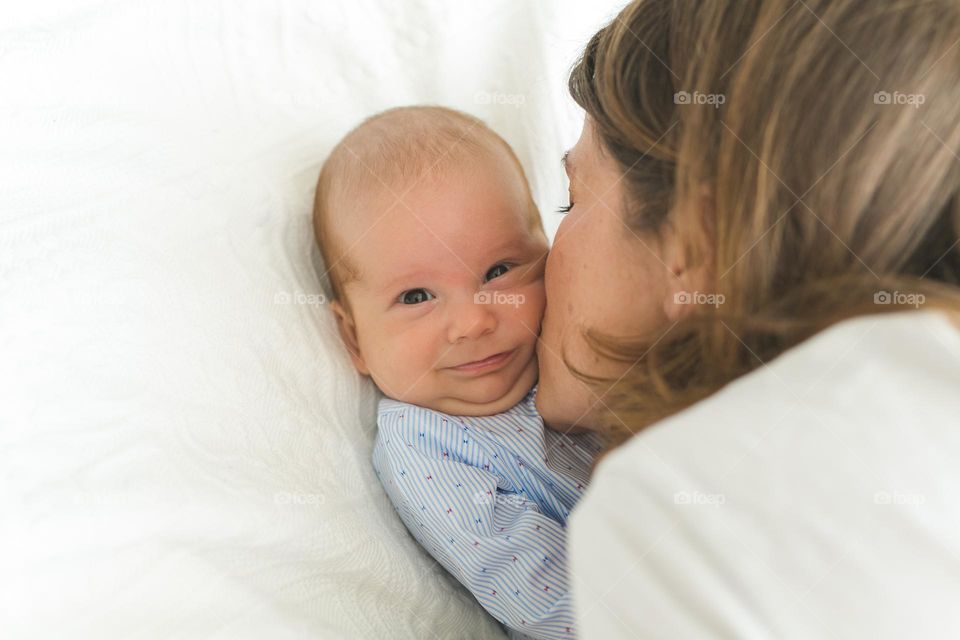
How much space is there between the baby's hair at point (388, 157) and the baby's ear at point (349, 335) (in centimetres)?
1

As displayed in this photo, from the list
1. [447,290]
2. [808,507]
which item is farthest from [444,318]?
[808,507]

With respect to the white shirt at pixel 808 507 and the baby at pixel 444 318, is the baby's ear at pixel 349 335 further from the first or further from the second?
the white shirt at pixel 808 507

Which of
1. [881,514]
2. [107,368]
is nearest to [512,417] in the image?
[107,368]

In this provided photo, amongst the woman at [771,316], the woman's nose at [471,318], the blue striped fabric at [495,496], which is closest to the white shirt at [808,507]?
the woman at [771,316]

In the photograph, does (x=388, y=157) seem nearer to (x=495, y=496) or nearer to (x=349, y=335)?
(x=349, y=335)

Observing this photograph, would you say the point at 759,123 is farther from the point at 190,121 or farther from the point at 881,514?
the point at 190,121

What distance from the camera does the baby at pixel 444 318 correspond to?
1100 millimetres

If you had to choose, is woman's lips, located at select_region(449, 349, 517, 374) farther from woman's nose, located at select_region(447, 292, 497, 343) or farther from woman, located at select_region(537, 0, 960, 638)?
woman, located at select_region(537, 0, 960, 638)

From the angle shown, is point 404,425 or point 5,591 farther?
point 404,425

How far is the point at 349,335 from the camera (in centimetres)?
120

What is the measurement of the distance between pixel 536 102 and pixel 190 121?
547mm

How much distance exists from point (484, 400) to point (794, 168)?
535 mm

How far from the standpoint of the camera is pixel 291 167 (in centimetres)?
122

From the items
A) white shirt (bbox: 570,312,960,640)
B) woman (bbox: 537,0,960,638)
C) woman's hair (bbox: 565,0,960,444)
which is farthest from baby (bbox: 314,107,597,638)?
white shirt (bbox: 570,312,960,640)
